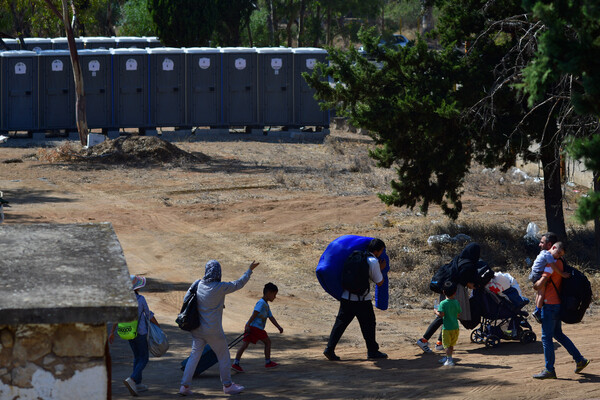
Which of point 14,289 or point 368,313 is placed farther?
point 368,313

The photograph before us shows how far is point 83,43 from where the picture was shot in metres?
33.7

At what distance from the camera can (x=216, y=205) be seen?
1780 cm

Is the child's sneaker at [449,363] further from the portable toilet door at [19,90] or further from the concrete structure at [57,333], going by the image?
the portable toilet door at [19,90]

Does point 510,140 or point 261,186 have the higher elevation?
point 510,140

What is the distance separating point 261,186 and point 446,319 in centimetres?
1138

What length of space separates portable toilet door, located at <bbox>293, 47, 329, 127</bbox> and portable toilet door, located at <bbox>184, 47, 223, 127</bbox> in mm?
2547

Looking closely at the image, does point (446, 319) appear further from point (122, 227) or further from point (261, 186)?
point (261, 186)

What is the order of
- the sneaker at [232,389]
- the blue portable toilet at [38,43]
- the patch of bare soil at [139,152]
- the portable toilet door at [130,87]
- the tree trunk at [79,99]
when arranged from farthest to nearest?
the blue portable toilet at [38,43], the portable toilet door at [130,87], the tree trunk at [79,99], the patch of bare soil at [139,152], the sneaker at [232,389]

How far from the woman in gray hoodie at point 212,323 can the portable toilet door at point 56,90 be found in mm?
19952

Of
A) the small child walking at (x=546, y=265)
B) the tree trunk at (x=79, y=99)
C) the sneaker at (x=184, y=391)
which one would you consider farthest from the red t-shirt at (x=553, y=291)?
the tree trunk at (x=79, y=99)

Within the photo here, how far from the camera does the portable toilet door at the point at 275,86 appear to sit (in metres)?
27.4

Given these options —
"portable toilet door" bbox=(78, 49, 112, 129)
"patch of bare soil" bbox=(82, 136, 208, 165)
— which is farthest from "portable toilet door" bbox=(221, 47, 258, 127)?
"patch of bare soil" bbox=(82, 136, 208, 165)

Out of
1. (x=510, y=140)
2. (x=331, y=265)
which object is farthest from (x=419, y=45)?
(x=331, y=265)

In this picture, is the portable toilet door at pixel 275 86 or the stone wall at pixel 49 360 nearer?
the stone wall at pixel 49 360
